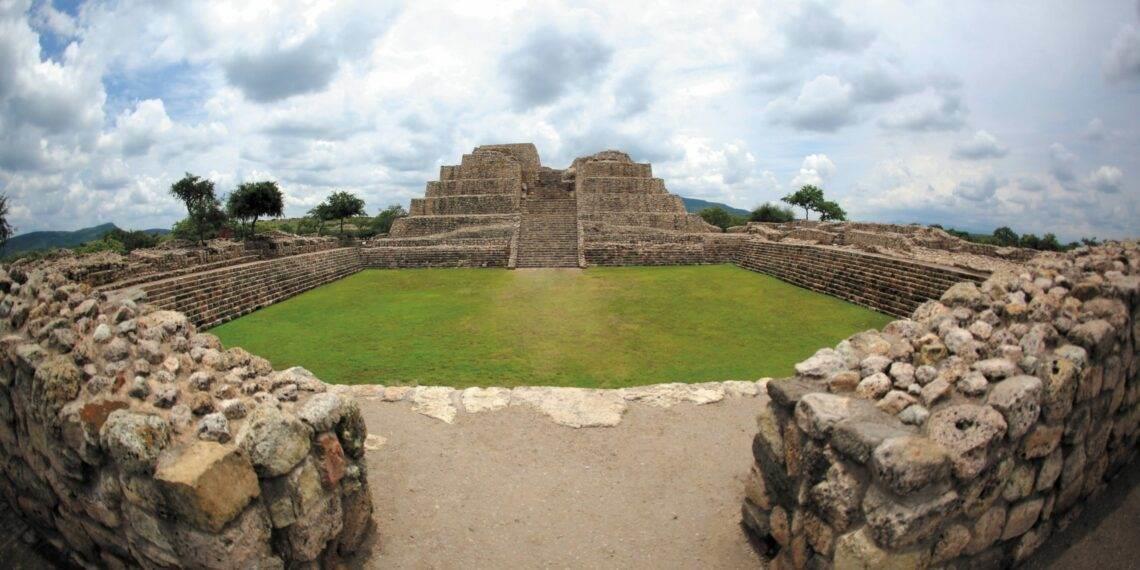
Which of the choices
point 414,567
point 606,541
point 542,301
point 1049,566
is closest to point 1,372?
point 414,567

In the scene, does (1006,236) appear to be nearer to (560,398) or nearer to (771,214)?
(771,214)

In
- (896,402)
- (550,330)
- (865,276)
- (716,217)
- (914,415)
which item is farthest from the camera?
(716,217)

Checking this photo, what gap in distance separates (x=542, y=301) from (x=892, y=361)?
980cm

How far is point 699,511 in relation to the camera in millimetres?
4156

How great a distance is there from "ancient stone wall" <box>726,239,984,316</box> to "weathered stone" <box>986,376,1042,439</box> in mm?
9117

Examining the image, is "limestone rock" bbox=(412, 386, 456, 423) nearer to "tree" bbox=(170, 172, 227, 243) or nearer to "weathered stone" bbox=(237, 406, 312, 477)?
"weathered stone" bbox=(237, 406, 312, 477)

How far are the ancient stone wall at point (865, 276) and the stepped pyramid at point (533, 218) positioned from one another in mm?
5086

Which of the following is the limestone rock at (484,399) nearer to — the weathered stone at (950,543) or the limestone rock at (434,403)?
the limestone rock at (434,403)

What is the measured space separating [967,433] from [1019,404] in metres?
0.41

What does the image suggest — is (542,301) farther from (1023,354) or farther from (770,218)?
(770,218)

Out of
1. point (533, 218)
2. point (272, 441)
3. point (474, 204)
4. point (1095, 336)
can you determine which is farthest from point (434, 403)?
point (474, 204)

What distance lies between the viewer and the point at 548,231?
23.7m

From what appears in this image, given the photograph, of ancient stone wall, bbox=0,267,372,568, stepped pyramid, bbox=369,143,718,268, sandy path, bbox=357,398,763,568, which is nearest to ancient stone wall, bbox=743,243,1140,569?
sandy path, bbox=357,398,763,568

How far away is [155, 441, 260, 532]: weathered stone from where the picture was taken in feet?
8.58
